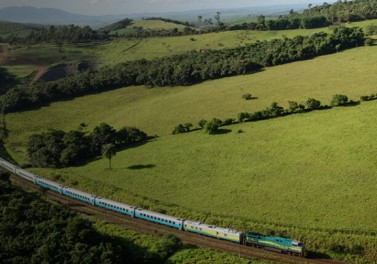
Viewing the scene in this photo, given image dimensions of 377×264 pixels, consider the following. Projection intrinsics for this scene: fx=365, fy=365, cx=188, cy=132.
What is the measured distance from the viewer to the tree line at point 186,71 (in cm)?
11075

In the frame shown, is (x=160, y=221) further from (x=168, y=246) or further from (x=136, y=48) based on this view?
(x=136, y=48)

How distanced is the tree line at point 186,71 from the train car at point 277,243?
77.5 meters

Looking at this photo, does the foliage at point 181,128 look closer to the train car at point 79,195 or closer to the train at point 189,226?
the train at point 189,226

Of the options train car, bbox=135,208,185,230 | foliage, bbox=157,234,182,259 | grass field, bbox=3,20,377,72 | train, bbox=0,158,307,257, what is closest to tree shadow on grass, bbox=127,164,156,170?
train, bbox=0,158,307,257

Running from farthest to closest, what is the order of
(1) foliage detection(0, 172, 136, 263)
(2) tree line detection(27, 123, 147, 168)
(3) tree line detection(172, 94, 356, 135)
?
(3) tree line detection(172, 94, 356, 135), (2) tree line detection(27, 123, 147, 168), (1) foliage detection(0, 172, 136, 263)

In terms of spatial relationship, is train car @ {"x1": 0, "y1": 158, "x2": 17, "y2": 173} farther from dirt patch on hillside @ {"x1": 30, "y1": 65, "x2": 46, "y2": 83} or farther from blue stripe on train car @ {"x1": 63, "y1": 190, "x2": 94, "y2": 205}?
dirt patch on hillside @ {"x1": 30, "y1": 65, "x2": 46, "y2": 83}

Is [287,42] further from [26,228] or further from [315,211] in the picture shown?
[26,228]

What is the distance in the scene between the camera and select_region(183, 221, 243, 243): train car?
1593 inches

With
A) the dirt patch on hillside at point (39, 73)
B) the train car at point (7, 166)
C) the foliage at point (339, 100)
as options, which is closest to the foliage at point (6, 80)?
the dirt patch on hillside at point (39, 73)

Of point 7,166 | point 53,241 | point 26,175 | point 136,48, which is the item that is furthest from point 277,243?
point 136,48

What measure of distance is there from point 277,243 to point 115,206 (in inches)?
902

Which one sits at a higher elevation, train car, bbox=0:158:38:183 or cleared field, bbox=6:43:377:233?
cleared field, bbox=6:43:377:233

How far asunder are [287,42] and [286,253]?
98311 mm

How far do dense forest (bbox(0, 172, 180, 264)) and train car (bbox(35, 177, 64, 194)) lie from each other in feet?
44.7
